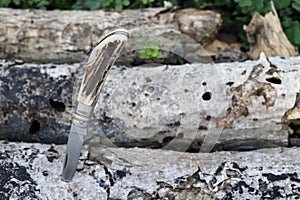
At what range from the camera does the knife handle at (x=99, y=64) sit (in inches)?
55.8

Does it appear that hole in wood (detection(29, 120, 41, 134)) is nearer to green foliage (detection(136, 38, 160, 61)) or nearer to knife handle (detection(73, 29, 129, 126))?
knife handle (detection(73, 29, 129, 126))

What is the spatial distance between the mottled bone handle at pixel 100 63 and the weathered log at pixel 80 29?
0.77 meters

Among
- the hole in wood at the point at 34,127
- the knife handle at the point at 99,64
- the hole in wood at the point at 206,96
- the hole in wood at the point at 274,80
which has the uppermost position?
the knife handle at the point at 99,64

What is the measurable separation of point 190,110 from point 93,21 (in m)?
0.67

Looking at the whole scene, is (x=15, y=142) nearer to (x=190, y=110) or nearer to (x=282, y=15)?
(x=190, y=110)

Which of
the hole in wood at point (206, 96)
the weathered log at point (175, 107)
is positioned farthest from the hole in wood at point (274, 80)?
the hole in wood at point (206, 96)

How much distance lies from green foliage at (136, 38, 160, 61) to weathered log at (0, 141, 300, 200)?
603mm

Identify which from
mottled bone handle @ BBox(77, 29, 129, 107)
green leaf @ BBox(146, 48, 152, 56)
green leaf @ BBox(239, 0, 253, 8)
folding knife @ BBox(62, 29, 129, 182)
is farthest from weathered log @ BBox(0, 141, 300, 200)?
green leaf @ BBox(239, 0, 253, 8)

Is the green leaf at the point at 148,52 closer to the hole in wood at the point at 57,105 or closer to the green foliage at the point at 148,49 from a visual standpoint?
the green foliage at the point at 148,49

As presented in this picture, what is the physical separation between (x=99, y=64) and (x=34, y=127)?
54 cm

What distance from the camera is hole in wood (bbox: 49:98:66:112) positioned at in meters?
1.86

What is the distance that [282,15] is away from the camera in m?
2.44

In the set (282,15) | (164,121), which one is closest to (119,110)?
(164,121)

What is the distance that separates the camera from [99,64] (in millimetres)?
1428
